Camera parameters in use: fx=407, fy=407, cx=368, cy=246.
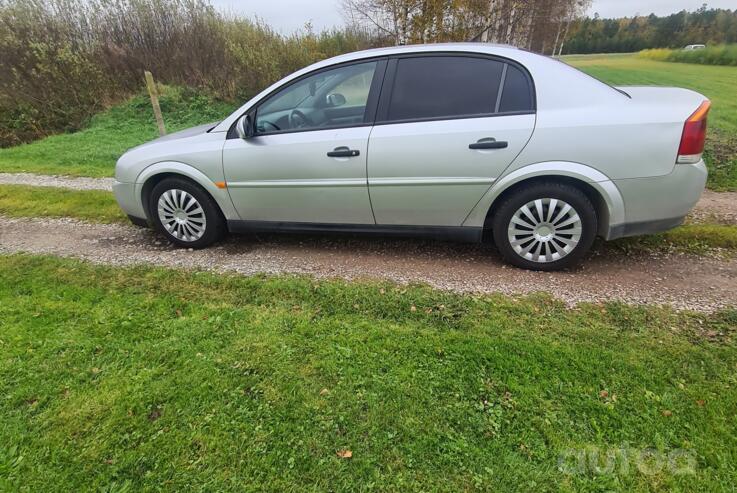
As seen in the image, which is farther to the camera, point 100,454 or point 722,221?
point 722,221

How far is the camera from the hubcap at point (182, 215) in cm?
401

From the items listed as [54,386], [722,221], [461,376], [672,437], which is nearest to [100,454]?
[54,386]

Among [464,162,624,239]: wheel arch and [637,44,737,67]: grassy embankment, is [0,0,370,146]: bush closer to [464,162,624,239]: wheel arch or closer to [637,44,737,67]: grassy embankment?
[464,162,624,239]: wheel arch

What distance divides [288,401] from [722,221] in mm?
4820

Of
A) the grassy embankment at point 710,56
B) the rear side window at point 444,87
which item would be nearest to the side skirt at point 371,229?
the rear side window at point 444,87

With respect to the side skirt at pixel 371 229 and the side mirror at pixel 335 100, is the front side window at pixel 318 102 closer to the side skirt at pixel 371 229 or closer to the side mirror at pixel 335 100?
the side mirror at pixel 335 100

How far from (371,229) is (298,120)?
3.86ft

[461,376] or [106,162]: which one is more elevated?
[106,162]

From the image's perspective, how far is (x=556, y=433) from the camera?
2.01 metres

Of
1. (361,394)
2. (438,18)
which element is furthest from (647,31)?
(361,394)

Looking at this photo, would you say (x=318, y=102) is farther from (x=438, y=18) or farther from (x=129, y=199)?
(x=438, y=18)

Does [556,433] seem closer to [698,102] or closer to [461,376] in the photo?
[461,376]

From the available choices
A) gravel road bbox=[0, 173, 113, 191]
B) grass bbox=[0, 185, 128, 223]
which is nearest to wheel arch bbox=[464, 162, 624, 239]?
grass bbox=[0, 185, 128, 223]

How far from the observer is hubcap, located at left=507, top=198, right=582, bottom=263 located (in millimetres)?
3223
